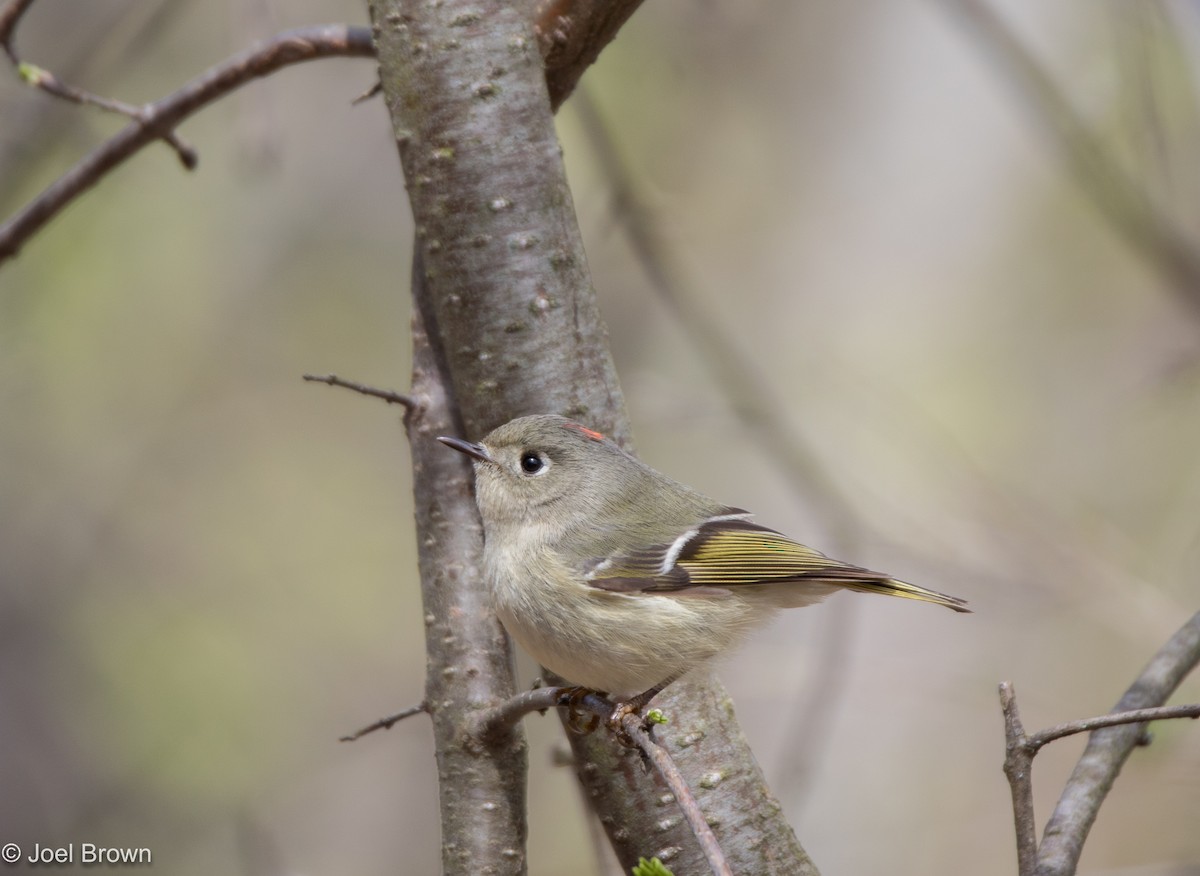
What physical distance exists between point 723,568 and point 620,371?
297 centimetres

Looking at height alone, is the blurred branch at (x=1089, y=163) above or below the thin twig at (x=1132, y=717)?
above

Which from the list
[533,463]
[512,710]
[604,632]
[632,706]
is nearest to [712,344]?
[533,463]

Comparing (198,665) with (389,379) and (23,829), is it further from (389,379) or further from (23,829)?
(389,379)

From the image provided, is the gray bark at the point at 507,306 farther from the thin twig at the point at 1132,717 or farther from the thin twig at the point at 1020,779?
the thin twig at the point at 1132,717

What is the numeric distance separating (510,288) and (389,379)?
4.03 metres

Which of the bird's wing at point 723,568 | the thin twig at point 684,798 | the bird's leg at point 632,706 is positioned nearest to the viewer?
the thin twig at point 684,798

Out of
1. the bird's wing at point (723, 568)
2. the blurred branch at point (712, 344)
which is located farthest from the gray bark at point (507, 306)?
the blurred branch at point (712, 344)

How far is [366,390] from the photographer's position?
187 cm

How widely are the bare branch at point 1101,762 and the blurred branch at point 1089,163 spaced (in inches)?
44.8

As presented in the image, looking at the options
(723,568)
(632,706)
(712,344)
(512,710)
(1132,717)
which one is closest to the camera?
(1132,717)

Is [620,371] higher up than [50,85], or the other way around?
[620,371]

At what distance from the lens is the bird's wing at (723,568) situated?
191 cm

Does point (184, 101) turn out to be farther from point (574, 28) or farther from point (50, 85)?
point (574, 28)

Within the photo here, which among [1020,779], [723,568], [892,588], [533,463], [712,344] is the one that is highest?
[712,344]
